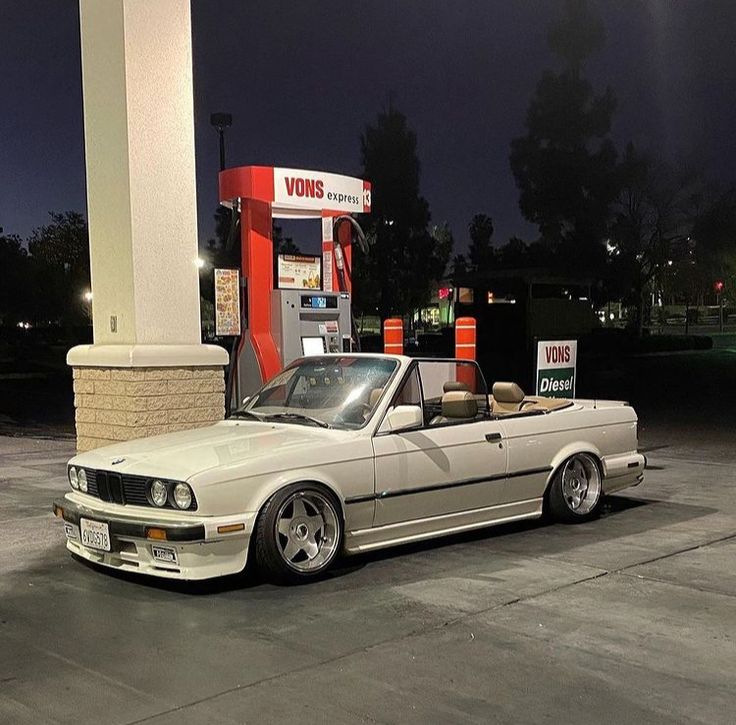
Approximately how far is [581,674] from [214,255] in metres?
41.6

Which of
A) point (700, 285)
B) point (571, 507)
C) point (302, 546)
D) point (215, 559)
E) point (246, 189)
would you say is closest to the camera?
point (215, 559)

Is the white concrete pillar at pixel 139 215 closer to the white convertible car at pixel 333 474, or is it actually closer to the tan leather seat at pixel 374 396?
the white convertible car at pixel 333 474

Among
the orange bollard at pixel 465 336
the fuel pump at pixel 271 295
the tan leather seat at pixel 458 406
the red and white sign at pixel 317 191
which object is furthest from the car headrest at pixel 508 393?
the red and white sign at pixel 317 191

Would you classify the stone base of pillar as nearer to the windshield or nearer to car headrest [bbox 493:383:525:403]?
the windshield

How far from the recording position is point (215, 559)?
16.4 feet

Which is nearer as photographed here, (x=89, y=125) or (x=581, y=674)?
(x=581, y=674)

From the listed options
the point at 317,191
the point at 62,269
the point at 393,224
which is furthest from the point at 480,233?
the point at 317,191

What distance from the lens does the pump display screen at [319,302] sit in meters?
11.1

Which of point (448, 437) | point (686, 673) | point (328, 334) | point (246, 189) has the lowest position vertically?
point (686, 673)

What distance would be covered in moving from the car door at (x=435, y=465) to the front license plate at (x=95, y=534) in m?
1.70

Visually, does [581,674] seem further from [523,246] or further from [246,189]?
[523,246]

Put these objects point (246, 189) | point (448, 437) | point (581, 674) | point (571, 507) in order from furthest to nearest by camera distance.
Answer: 1. point (246, 189)
2. point (571, 507)
3. point (448, 437)
4. point (581, 674)

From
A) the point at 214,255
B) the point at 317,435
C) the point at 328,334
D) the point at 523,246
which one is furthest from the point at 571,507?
the point at 523,246

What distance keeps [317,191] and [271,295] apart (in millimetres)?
1507
